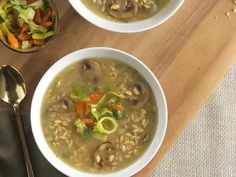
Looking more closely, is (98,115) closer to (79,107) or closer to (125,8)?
(79,107)

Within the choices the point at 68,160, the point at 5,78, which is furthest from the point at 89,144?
the point at 5,78

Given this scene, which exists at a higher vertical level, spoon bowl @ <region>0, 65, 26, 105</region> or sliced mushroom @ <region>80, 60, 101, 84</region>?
sliced mushroom @ <region>80, 60, 101, 84</region>

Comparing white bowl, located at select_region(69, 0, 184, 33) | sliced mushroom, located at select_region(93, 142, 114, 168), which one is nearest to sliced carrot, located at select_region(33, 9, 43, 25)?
white bowl, located at select_region(69, 0, 184, 33)

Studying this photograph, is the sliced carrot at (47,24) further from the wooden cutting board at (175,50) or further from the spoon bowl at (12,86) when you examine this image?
the spoon bowl at (12,86)

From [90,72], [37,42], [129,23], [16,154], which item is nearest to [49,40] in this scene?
[37,42]

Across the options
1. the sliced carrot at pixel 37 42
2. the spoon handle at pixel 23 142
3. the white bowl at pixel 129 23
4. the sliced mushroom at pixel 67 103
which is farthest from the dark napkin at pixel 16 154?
the white bowl at pixel 129 23

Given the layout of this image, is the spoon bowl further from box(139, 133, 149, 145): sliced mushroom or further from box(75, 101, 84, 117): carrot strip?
box(139, 133, 149, 145): sliced mushroom
